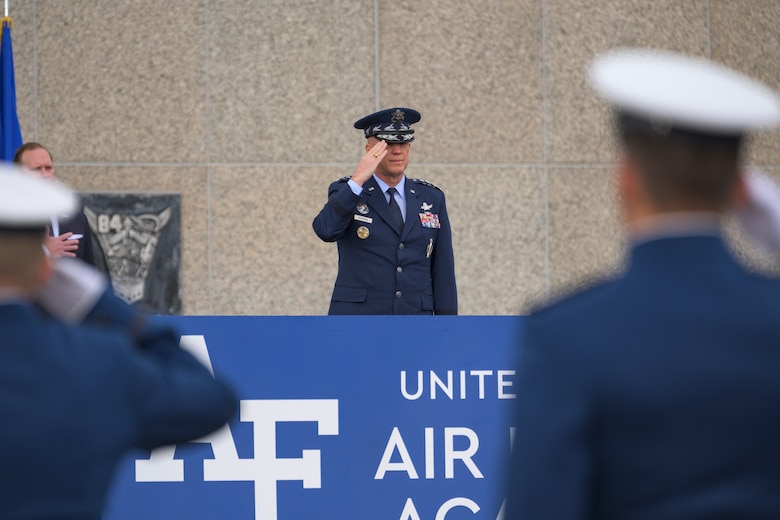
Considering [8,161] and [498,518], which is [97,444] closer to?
[498,518]

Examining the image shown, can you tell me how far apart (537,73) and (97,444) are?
7061 mm

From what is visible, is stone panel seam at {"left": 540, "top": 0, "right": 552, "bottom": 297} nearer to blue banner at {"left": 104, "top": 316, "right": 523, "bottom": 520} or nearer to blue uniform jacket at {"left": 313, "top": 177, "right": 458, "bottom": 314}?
blue uniform jacket at {"left": 313, "top": 177, "right": 458, "bottom": 314}

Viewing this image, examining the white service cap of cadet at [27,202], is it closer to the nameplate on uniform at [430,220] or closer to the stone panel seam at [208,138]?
the nameplate on uniform at [430,220]

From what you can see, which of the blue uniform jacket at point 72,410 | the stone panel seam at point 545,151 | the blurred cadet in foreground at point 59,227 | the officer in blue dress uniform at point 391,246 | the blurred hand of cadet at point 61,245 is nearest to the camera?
the blue uniform jacket at point 72,410

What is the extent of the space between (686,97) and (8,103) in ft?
20.9

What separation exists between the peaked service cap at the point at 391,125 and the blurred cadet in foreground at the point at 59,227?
4.95ft

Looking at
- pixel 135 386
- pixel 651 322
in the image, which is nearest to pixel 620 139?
pixel 651 322

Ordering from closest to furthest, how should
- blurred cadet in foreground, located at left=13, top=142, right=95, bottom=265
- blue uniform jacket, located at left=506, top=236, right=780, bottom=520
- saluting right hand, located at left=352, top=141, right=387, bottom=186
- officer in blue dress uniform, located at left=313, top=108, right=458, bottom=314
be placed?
blue uniform jacket, located at left=506, top=236, right=780, bottom=520 → blurred cadet in foreground, located at left=13, top=142, right=95, bottom=265 → saluting right hand, located at left=352, top=141, right=387, bottom=186 → officer in blue dress uniform, located at left=313, top=108, right=458, bottom=314

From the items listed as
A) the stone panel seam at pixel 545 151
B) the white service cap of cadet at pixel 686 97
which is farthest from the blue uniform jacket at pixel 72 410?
the stone panel seam at pixel 545 151

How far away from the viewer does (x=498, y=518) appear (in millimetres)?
4848

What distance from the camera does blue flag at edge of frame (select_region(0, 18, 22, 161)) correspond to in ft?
24.1

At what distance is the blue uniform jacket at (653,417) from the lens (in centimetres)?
163

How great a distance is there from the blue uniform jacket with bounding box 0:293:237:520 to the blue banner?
2.72m

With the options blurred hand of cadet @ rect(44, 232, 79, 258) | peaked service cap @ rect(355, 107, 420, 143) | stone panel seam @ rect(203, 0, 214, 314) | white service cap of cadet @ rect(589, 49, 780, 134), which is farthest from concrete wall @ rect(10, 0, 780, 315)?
white service cap of cadet @ rect(589, 49, 780, 134)
